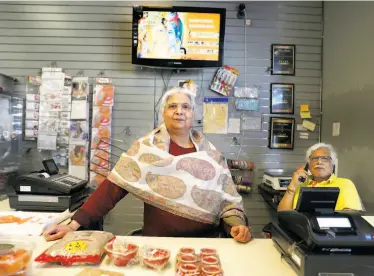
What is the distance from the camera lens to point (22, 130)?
340cm

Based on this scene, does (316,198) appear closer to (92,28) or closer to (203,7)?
(203,7)

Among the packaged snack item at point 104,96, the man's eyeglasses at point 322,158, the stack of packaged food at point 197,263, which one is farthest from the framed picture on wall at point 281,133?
the stack of packaged food at point 197,263

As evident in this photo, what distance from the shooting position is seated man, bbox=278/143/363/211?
6.74 ft

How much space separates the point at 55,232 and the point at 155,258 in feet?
2.24

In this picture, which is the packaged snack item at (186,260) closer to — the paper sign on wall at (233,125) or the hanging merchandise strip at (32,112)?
the paper sign on wall at (233,125)

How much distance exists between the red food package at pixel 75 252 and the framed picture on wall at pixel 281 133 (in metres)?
2.62

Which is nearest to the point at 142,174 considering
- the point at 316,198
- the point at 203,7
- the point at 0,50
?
the point at 316,198

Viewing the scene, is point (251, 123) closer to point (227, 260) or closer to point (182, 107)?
point (182, 107)

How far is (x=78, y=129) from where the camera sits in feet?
11.0

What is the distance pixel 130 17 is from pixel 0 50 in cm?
Result: 158

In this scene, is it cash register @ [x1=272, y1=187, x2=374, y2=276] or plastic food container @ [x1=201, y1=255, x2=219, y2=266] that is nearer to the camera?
cash register @ [x1=272, y1=187, x2=374, y2=276]

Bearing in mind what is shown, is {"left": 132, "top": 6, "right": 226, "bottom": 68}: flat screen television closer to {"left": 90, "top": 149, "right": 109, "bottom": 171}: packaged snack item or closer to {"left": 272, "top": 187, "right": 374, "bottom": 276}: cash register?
{"left": 90, "top": 149, "right": 109, "bottom": 171}: packaged snack item

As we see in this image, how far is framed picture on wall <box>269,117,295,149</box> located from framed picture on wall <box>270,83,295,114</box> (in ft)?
0.36

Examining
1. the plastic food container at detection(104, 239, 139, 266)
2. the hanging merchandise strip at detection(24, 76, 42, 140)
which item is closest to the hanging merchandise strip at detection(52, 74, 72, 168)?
the hanging merchandise strip at detection(24, 76, 42, 140)
